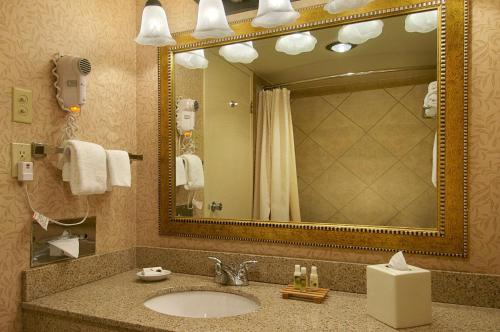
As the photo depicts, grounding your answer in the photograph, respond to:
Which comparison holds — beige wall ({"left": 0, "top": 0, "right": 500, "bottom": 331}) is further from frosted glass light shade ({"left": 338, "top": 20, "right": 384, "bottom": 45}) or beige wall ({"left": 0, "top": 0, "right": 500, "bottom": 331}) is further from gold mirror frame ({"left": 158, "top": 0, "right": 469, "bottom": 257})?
frosted glass light shade ({"left": 338, "top": 20, "right": 384, "bottom": 45})

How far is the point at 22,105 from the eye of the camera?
1255 millimetres

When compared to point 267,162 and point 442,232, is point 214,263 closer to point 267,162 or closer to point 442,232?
point 267,162

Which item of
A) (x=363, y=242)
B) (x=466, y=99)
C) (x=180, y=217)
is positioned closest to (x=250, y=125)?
(x=180, y=217)

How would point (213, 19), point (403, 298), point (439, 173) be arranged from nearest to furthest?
point (403, 298) < point (439, 173) < point (213, 19)

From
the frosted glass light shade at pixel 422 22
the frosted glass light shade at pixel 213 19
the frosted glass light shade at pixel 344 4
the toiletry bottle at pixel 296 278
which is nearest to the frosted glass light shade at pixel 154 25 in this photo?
the frosted glass light shade at pixel 213 19

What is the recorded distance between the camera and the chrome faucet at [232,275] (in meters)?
1.46

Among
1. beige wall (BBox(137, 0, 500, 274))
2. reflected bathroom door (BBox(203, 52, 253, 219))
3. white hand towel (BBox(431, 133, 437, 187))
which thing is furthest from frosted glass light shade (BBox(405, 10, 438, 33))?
reflected bathroom door (BBox(203, 52, 253, 219))

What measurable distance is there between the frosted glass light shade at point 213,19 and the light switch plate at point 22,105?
65 centimetres

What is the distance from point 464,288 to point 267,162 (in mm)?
823

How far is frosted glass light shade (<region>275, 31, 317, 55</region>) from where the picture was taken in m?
1.48

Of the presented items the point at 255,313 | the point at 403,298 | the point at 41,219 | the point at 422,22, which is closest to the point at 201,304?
the point at 255,313

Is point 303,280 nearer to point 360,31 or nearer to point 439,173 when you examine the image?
point 439,173

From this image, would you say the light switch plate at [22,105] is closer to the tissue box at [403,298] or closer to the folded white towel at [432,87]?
the tissue box at [403,298]

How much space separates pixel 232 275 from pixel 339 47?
985 mm
